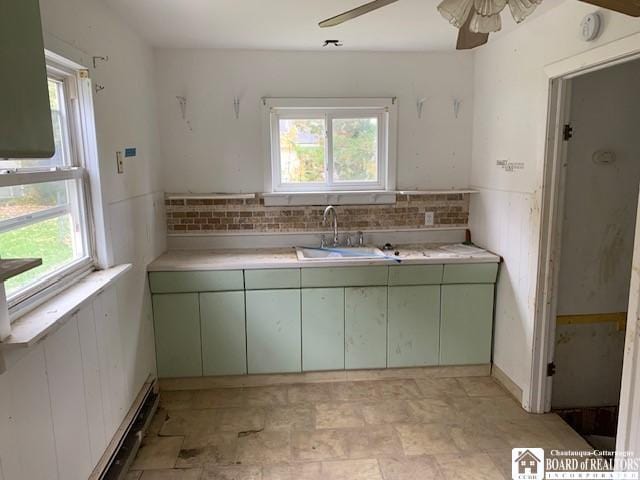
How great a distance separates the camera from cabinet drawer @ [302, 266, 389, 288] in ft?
9.66

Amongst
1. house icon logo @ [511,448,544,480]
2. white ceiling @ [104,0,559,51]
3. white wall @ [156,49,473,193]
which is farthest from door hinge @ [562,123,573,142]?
house icon logo @ [511,448,544,480]

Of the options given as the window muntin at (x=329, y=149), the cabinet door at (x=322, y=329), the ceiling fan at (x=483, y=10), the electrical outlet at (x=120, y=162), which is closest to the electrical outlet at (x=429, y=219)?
the window muntin at (x=329, y=149)

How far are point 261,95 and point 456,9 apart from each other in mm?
2057

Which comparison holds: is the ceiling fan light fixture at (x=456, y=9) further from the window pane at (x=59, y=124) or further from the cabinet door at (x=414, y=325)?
the cabinet door at (x=414, y=325)

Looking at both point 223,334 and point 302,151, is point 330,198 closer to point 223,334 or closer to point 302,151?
point 302,151

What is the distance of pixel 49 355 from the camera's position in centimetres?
163

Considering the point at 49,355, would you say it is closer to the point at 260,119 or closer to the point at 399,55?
the point at 260,119

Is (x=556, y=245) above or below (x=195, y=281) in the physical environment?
above

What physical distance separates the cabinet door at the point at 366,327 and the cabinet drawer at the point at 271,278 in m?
0.39

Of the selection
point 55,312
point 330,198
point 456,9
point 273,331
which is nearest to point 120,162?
point 55,312

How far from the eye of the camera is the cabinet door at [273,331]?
2949mm

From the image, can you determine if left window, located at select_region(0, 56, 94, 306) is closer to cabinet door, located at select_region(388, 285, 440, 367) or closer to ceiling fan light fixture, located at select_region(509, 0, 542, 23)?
ceiling fan light fixture, located at select_region(509, 0, 542, 23)

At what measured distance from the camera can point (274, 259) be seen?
9.86 feet

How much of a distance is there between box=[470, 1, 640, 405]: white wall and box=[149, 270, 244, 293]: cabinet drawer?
6.01 feet
